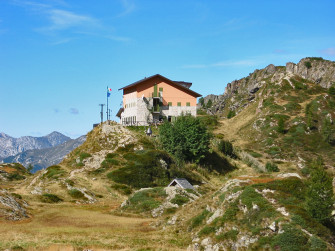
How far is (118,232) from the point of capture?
114 feet

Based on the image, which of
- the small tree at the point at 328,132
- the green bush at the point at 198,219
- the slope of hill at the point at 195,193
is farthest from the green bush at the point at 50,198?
the small tree at the point at 328,132

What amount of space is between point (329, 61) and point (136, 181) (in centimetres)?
13618

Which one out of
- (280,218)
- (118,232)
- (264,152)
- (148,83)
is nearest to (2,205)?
(118,232)

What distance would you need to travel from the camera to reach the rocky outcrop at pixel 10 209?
3988cm

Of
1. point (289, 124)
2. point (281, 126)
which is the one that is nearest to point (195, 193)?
point (281, 126)

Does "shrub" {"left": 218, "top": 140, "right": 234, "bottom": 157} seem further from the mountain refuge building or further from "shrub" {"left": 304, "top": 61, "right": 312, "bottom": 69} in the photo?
"shrub" {"left": 304, "top": 61, "right": 312, "bottom": 69}

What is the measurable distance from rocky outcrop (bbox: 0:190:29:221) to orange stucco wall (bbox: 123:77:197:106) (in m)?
50.6

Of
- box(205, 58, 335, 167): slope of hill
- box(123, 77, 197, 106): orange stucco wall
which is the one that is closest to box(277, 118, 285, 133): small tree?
box(205, 58, 335, 167): slope of hill

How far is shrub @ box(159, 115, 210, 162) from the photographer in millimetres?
82938

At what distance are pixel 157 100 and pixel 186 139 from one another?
1476cm

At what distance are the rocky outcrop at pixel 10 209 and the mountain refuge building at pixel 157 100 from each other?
4928 centimetres

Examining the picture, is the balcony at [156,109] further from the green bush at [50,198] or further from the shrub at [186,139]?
the green bush at [50,198]

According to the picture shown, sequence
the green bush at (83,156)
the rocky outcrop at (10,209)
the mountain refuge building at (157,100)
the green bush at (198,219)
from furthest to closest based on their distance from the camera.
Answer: the mountain refuge building at (157,100) < the green bush at (83,156) < the rocky outcrop at (10,209) < the green bush at (198,219)

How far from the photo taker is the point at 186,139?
84250 mm
